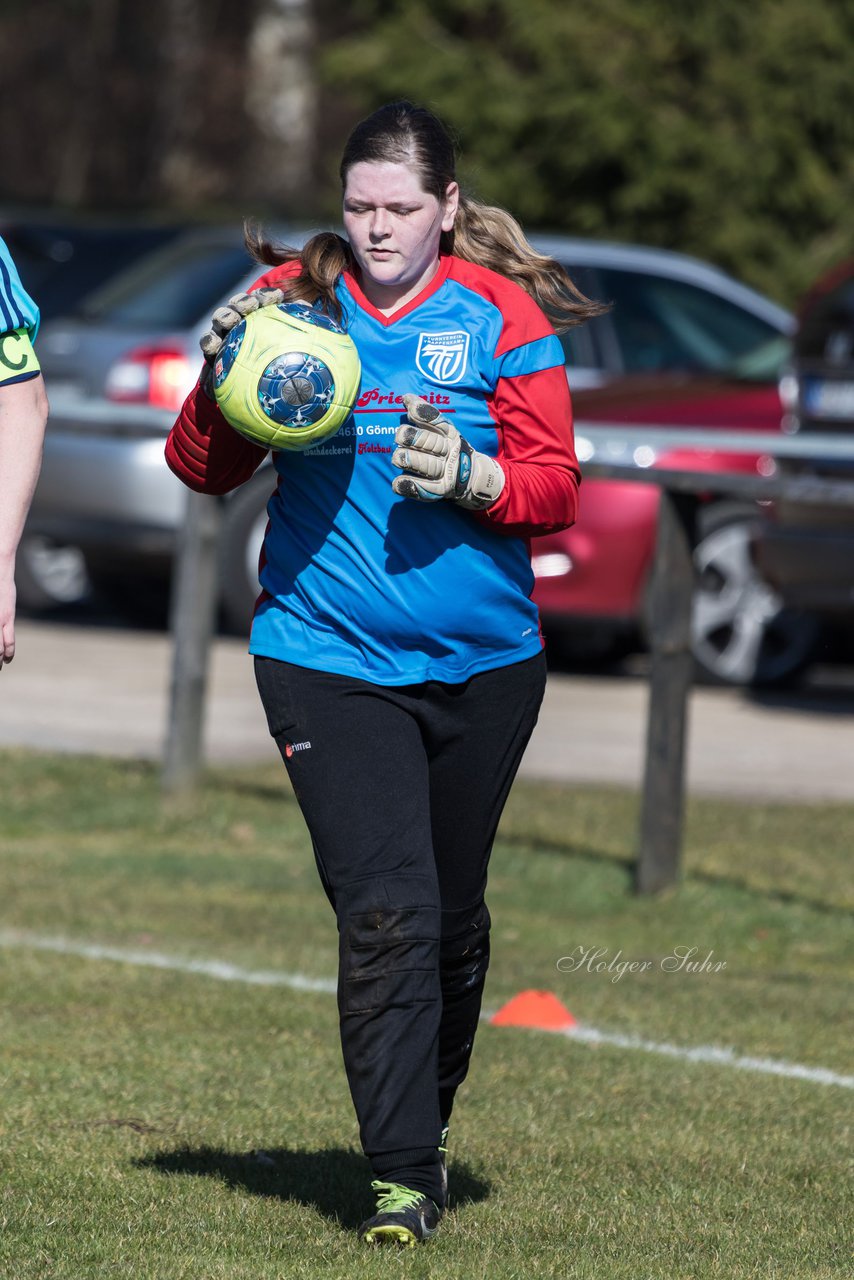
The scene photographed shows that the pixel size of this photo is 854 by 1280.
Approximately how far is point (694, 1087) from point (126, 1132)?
4.53 ft

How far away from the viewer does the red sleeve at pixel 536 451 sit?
13.7 feet

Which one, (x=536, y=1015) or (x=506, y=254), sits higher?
(x=506, y=254)

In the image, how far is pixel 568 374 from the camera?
11.5 metres

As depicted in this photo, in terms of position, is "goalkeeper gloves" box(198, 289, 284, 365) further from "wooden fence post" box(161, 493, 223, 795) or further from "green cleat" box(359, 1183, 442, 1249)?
"wooden fence post" box(161, 493, 223, 795)

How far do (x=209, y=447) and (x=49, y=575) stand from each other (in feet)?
32.1

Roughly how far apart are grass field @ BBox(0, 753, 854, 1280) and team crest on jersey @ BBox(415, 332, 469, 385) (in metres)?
1.54

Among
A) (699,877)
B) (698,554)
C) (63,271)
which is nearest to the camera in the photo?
(699,877)

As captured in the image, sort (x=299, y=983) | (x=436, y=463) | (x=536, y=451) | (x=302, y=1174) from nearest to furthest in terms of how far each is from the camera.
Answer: (x=436, y=463), (x=536, y=451), (x=302, y=1174), (x=299, y=983)

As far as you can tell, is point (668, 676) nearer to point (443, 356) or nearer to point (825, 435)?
point (825, 435)

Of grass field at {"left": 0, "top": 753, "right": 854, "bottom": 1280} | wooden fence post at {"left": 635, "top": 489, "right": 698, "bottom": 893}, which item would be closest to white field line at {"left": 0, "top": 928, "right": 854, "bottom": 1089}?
grass field at {"left": 0, "top": 753, "right": 854, "bottom": 1280}

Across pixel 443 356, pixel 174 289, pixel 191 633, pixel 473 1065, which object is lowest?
pixel 473 1065

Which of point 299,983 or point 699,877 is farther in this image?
point 699,877

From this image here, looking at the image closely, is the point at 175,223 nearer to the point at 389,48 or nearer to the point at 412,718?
the point at 389,48

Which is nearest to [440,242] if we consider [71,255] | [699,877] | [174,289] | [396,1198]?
[396,1198]
